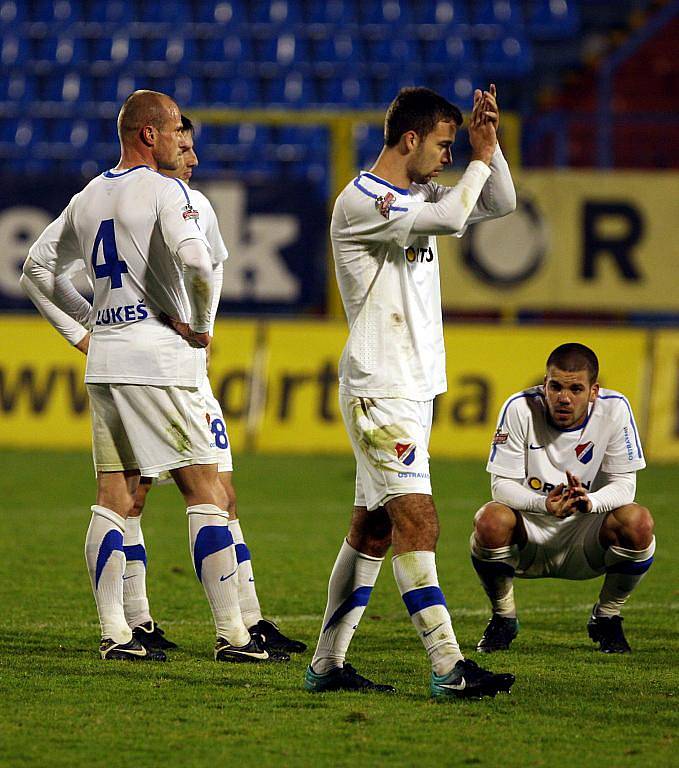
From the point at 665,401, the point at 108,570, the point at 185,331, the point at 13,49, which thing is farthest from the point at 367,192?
the point at 13,49

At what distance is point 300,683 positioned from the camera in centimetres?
455

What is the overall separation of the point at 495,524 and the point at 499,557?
141 mm

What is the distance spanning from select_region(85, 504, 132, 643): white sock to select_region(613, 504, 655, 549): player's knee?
70.8 inches

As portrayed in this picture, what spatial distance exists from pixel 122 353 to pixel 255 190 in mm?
9415

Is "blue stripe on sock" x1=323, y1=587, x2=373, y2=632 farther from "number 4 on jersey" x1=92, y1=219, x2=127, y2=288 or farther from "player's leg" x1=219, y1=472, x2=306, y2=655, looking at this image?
"number 4 on jersey" x1=92, y1=219, x2=127, y2=288

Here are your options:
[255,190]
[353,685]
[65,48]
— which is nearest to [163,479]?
[353,685]

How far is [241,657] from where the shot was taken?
16.0 feet

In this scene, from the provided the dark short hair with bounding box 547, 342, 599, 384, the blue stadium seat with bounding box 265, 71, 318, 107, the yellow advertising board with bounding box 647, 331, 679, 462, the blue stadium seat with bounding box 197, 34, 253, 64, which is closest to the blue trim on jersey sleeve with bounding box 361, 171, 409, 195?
the dark short hair with bounding box 547, 342, 599, 384

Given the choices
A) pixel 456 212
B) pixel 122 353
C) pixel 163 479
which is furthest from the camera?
pixel 163 479

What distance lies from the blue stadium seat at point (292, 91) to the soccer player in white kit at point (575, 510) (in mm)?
13518

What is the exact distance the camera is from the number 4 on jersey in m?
4.88

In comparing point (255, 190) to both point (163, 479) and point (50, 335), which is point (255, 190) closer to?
point (50, 335)

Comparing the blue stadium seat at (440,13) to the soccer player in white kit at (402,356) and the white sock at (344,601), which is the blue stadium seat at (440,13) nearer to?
the soccer player in white kit at (402,356)

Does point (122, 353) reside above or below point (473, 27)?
below
